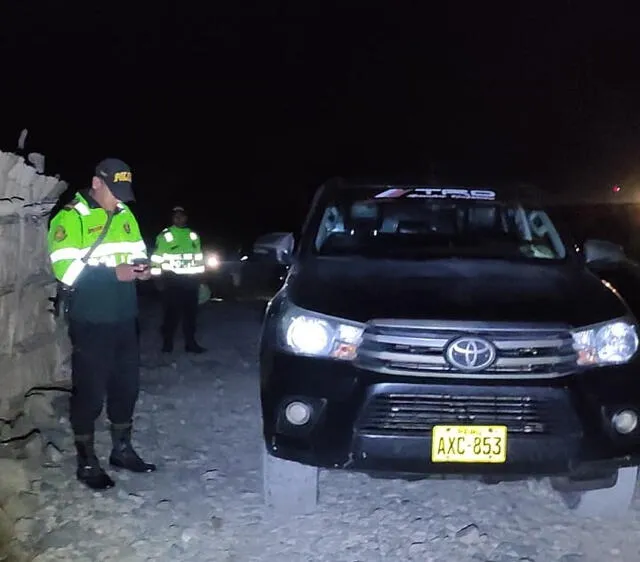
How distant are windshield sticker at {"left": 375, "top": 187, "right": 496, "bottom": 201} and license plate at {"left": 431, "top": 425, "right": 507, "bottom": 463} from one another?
7.36 ft

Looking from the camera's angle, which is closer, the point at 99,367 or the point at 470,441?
the point at 470,441

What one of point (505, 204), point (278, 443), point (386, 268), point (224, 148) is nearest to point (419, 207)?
point (505, 204)

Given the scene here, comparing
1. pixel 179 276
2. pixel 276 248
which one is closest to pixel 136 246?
pixel 276 248

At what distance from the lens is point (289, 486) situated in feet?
18.2

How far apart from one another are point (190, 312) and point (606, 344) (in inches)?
251

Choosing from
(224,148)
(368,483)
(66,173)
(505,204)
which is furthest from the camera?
(224,148)

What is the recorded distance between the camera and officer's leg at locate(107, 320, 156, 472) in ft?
20.2

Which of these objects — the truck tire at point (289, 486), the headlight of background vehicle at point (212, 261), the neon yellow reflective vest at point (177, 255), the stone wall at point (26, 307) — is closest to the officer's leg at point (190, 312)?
the neon yellow reflective vest at point (177, 255)

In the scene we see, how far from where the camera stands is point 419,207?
22.7 feet

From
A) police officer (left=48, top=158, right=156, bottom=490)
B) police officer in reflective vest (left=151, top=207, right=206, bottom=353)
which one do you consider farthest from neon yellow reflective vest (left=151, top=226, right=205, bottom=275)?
police officer (left=48, top=158, right=156, bottom=490)

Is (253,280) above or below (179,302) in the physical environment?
below

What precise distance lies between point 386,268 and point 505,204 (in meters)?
1.34

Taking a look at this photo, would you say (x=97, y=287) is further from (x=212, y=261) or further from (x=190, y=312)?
(x=212, y=261)

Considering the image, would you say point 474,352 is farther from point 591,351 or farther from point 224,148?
point 224,148
